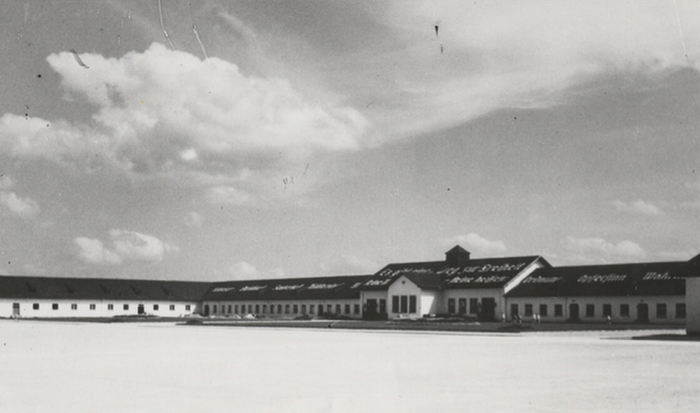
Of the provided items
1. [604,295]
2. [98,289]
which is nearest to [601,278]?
[604,295]

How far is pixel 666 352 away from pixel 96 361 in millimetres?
17904

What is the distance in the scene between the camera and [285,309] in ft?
301

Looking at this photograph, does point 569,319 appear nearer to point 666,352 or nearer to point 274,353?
point 666,352

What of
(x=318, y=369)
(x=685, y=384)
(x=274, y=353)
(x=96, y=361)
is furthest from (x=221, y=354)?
(x=685, y=384)

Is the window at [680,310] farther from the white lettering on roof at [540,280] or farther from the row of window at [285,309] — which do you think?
the row of window at [285,309]

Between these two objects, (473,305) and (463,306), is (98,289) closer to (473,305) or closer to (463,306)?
(463,306)

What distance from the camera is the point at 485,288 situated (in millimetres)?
71062

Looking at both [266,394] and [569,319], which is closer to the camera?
[266,394]

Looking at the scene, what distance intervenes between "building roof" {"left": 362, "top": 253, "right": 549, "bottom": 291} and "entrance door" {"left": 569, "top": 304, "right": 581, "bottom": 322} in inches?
270

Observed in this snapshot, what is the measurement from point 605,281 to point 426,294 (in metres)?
16.8

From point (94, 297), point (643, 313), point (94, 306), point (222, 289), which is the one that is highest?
point (222, 289)

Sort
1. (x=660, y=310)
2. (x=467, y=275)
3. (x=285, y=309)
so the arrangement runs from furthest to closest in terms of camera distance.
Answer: (x=285, y=309) < (x=467, y=275) < (x=660, y=310)

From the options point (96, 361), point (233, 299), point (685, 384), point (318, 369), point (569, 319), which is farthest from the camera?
point (233, 299)

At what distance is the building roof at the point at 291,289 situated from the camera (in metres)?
86.8
